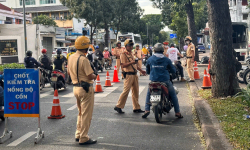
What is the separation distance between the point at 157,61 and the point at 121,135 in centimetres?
191

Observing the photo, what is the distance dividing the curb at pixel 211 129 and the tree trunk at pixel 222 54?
0.96 metres

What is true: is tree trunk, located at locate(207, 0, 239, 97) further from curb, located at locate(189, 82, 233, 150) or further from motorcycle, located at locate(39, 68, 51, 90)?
motorcycle, located at locate(39, 68, 51, 90)

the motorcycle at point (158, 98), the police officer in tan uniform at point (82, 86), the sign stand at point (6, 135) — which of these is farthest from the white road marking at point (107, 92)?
the police officer in tan uniform at point (82, 86)

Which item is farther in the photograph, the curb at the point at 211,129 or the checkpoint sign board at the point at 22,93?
the checkpoint sign board at the point at 22,93

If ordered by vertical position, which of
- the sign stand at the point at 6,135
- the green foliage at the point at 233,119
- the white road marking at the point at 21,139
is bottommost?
the white road marking at the point at 21,139

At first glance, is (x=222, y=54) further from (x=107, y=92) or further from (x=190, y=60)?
(x=190, y=60)

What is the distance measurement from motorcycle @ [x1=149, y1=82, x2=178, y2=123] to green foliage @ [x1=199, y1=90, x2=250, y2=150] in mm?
1121

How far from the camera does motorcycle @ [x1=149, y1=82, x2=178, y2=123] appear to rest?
697 cm

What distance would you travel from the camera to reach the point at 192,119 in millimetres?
7543

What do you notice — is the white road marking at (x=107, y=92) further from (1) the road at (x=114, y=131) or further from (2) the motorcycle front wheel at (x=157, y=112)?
(2) the motorcycle front wheel at (x=157, y=112)

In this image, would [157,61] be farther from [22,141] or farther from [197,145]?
[22,141]

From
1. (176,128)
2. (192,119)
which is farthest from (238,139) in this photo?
(192,119)

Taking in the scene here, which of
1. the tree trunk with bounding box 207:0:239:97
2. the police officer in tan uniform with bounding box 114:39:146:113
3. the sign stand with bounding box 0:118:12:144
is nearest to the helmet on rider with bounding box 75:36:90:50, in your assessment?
the sign stand with bounding box 0:118:12:144

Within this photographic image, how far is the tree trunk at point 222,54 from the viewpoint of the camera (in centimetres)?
908
